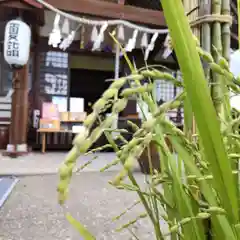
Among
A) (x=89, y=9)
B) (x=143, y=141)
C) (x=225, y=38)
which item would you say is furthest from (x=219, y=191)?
(x=89, y=9)

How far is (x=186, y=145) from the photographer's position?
0.39 m

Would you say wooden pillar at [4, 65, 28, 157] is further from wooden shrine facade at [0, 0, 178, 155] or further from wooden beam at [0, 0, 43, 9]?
wooden beam at [0, 0, 43, 9]

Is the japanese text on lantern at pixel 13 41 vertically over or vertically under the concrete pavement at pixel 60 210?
over

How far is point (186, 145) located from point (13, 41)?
4.69m

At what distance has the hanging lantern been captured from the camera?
178 inches

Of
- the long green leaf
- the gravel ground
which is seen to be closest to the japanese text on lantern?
the gravel ground

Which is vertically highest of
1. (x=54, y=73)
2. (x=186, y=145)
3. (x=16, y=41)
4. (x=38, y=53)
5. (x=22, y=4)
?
(x=22, y=4)

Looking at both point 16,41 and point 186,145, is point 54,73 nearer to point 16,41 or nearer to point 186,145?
point 16,41

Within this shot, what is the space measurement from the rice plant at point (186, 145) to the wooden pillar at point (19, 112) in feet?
16.6

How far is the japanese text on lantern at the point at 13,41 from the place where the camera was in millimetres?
4508

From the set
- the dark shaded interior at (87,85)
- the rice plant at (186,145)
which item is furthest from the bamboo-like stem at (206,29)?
the dark shaded interior at (87,85)

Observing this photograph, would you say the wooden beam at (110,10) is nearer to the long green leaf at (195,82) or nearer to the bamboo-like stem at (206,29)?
the bamboo-like stem at (206,29)

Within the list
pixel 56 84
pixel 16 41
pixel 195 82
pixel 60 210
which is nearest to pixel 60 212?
pixel 60 210

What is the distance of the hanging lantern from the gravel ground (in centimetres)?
217
